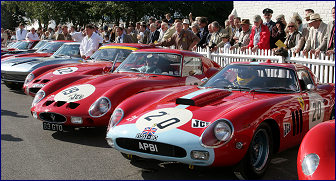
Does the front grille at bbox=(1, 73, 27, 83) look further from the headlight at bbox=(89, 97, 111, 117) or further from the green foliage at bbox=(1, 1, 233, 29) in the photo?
the green foliage at bbox=(1, 1, 233, 29)

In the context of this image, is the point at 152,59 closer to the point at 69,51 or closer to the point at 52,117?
the point at 52,117

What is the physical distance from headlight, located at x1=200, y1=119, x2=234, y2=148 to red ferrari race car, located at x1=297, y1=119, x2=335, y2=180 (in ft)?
2.57

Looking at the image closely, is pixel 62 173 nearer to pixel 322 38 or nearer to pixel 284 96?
pixel 284 96

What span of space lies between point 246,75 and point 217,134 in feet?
5.60

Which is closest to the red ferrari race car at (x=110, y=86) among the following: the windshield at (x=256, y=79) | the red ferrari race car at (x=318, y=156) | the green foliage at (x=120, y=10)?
the windshield at (x=256, y=79)

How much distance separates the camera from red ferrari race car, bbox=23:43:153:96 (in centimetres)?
841

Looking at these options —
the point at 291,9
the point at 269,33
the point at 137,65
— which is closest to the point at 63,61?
the point at 137,65

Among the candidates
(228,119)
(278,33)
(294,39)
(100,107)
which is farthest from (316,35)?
(228,119)

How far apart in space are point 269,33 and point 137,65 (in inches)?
151

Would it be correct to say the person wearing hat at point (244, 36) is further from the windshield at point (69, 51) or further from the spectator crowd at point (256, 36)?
the windshield at point (69, 51)

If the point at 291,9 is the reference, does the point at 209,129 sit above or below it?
below

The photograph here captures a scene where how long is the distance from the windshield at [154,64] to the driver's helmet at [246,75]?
1721 mm

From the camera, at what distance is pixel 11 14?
5491cm

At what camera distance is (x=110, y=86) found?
20.1ft
